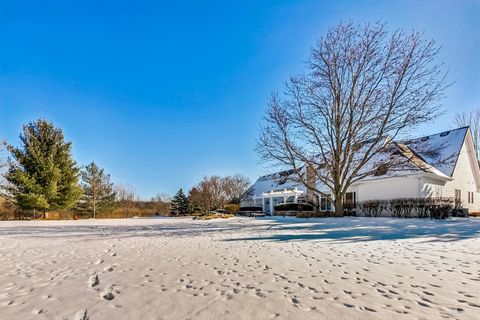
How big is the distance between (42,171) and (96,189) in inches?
471

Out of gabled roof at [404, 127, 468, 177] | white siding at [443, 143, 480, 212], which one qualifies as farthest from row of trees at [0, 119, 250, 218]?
white siding at [443, 143, 480, 212]

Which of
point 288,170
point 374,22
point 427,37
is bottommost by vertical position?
point 288,170

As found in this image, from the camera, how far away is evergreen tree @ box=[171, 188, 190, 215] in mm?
40281

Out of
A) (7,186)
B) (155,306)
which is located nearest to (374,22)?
(155,306)

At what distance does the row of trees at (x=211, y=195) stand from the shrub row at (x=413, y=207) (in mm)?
21216

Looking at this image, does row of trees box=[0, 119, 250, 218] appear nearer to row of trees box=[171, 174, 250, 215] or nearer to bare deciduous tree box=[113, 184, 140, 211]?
row of trees box=[171, 174, 250, 215]

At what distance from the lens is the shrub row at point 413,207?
14695mm

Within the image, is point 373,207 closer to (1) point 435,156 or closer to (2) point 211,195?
(1) point 435,156

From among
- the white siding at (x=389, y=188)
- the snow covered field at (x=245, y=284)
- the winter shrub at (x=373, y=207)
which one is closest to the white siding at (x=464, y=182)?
the white siding at (x=389, y=188)

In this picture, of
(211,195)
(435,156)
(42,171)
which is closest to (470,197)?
(435,156)

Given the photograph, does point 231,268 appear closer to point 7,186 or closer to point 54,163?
point 54,163

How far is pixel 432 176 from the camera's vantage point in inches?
715

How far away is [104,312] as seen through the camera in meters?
2.71

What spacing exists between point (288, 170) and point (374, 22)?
384 inches
